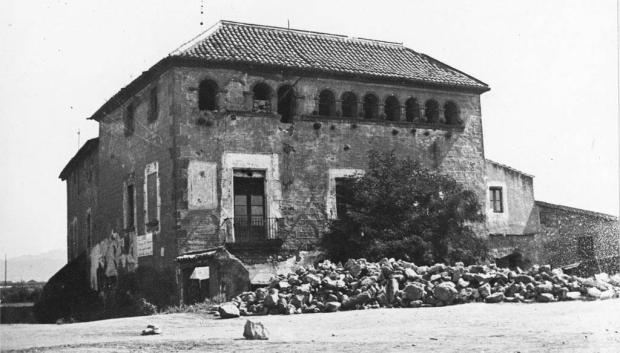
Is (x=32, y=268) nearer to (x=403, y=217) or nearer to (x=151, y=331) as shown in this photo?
(x=403, y=217)

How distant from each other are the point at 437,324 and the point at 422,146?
1251 cm

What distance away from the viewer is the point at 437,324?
14.5m

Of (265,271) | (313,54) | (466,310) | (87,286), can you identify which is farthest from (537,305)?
(87,286)

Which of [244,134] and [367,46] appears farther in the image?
[367,46]

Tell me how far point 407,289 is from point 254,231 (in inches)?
262

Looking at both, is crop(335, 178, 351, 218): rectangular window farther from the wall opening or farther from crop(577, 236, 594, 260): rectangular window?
crop(577, 236, 594, 260): rectangular window

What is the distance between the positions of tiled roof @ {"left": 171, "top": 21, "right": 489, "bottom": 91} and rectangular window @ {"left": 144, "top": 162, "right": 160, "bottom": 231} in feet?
12.1

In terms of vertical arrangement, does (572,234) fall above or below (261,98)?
below

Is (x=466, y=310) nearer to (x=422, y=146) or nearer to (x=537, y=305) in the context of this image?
(x=537, y=305)

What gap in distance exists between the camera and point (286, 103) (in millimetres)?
24828

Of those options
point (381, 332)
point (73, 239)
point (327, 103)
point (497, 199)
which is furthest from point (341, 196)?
point (73, 239)

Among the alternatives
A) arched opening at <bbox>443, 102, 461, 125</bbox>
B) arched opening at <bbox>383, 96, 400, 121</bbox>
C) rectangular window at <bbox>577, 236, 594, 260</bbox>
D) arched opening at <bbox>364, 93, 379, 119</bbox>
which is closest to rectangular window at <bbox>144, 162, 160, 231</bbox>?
arched opening at <bbox>364, 93, 379, 119</bbox>

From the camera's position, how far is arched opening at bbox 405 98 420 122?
2641 centimetres

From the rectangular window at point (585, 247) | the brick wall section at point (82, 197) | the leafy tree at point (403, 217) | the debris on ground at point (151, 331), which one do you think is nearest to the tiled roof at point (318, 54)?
the leafy tree at point (403, 217)
